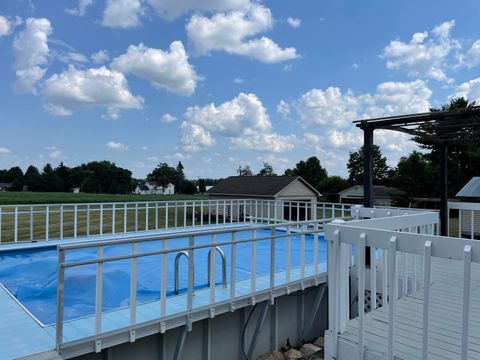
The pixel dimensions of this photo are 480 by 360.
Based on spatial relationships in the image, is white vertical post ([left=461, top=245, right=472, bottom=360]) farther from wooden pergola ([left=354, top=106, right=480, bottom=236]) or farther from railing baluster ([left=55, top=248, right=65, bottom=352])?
wooden pergola ([left=354, top=106, right=480, bottom=236])

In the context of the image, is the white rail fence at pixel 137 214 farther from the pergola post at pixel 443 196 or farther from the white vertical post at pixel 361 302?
the white vertical post at pixel 361 302

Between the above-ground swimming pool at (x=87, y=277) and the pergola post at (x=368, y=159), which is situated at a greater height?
the pergola post at (x=368, y=159)

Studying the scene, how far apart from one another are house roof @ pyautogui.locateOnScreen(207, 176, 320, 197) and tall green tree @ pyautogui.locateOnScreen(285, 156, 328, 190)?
18226mm

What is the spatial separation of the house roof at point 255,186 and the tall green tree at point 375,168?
22.2 metres

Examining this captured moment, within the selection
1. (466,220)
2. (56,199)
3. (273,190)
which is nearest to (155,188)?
(56,199)

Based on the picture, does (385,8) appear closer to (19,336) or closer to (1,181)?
(19,336)

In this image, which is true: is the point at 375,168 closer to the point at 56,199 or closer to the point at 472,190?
the point at 472,190

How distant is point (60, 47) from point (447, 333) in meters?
15.7

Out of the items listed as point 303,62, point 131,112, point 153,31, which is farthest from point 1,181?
point 303,62

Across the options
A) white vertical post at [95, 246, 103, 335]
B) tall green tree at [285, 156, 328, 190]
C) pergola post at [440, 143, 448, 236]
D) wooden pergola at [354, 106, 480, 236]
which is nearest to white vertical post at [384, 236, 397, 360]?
white vertical post at [95, 246, 103, 335]

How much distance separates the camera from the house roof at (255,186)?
57.9 ft

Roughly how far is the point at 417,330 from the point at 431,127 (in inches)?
151

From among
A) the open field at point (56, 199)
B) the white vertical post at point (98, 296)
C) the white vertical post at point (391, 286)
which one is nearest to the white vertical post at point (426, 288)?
the white vertical post at point (391, 286)

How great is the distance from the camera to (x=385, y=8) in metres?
10.6
